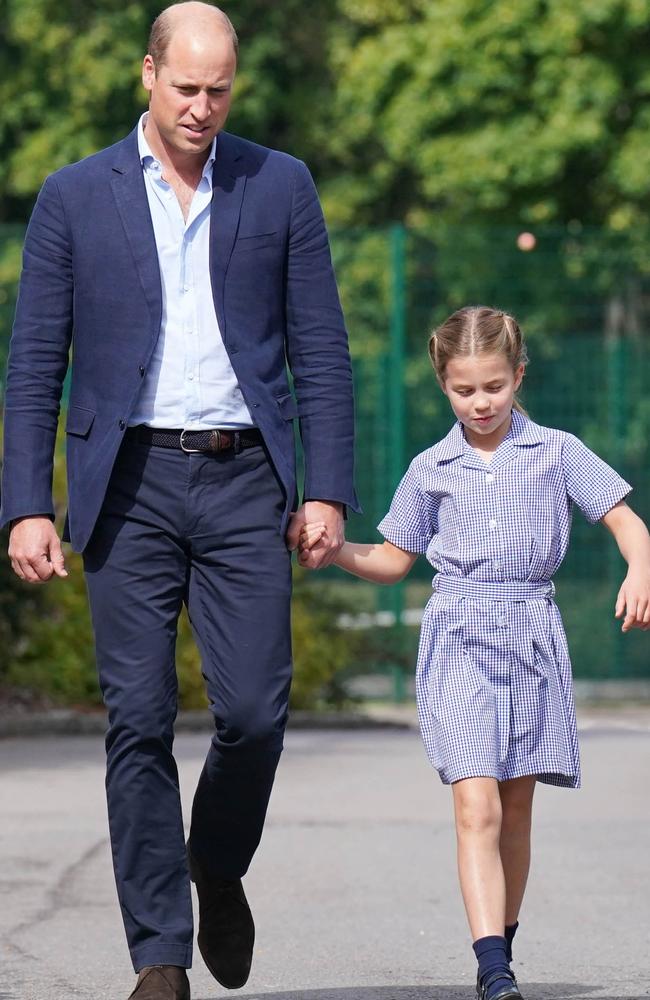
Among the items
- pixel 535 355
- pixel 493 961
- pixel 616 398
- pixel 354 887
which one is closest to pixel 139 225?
pixel 493 961

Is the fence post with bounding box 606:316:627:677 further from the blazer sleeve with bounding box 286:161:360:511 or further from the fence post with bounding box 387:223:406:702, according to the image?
the blazer sleeve with bounding box 286:161:360:511

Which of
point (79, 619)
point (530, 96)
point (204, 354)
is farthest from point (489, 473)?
point (530, 96)

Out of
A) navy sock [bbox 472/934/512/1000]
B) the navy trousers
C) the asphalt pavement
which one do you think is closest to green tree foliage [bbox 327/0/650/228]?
the asphalt pavement

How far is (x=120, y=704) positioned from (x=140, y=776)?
16 cm

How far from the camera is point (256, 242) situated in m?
4.62

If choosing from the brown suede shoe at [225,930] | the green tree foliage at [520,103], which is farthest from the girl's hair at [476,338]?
the green tree foliage at [520,103]

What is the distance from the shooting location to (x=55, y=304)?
15.0ft

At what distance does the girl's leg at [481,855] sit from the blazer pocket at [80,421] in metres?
1.13

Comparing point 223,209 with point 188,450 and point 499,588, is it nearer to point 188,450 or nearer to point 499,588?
point 188,450

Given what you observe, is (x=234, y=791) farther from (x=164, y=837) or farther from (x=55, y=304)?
(x=55, y=304)

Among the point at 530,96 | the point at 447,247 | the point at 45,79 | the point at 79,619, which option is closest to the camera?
Result: the point at 79,619

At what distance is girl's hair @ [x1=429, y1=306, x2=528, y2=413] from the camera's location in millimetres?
4691

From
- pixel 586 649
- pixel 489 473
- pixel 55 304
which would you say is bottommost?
pixel 586 649

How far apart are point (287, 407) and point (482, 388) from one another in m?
0.44
